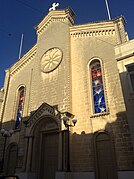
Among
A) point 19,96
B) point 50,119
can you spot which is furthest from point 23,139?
point 19,96

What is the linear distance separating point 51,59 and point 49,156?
8.24m

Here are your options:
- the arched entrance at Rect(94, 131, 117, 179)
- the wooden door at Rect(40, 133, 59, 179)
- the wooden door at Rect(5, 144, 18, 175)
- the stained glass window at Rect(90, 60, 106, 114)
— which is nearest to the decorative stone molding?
the stained glass window at Rect(90, 60, 106, 114)

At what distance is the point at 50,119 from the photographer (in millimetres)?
12688

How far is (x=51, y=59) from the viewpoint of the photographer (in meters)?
15.4

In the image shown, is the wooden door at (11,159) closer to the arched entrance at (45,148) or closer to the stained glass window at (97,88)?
the arched entrance at (45,148)

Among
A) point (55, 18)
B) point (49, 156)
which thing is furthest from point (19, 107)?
point (55, 18)

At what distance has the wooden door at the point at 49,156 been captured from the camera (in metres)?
11.4

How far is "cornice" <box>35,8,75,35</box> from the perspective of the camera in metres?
16.4

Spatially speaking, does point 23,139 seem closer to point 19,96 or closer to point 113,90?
point 19,96

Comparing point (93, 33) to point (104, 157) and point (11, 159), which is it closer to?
point (104, 157)

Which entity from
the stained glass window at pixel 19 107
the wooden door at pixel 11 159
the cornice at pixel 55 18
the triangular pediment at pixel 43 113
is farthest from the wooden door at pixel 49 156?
the cornice at pixel 55 18

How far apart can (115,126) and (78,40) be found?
8.24 meters

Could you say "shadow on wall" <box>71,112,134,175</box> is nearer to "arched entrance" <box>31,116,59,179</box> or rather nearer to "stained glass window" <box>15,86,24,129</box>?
"arched entrance" <box>31,116,59,179</box>

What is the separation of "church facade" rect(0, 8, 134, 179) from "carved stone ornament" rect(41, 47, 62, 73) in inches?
4.3
